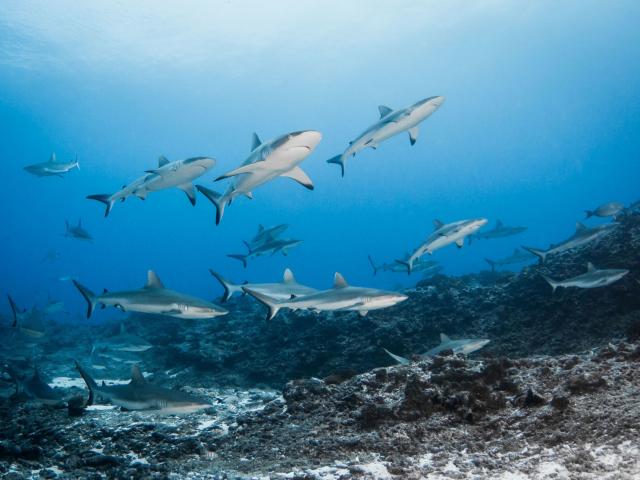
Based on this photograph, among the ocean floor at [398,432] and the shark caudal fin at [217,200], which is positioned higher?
the shark caudal fin at [217,200]

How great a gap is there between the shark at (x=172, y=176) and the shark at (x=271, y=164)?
0.42 metres

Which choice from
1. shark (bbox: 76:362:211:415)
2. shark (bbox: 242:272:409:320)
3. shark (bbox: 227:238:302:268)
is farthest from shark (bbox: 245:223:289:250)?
shark (bbox: 76:362:211:415)

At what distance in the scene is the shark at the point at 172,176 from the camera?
23.8ft

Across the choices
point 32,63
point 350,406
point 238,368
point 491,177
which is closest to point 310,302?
point 350,406

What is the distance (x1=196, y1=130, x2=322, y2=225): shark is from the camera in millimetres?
6012

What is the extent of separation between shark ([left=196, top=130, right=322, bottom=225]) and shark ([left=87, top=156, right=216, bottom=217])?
0.42m

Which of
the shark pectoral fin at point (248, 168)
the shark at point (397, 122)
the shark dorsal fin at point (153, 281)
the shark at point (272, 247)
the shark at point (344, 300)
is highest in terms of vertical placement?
the shark at point (397, 122)

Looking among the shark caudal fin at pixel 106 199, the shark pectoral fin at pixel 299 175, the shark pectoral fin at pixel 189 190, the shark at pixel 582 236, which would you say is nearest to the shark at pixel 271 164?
the shark pectoral fin at pixel 299 175

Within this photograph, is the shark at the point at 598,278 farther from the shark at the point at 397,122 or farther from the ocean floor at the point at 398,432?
the shark at the point at 397,122

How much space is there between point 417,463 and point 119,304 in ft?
18.6

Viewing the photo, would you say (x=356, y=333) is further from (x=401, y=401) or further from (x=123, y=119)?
(x=123, y=119)

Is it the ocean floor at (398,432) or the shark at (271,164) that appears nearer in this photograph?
the ocean floor at (398,432)

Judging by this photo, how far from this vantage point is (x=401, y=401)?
4.89 m

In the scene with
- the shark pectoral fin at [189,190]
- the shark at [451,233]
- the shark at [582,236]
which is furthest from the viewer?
the shark at [582,236]
